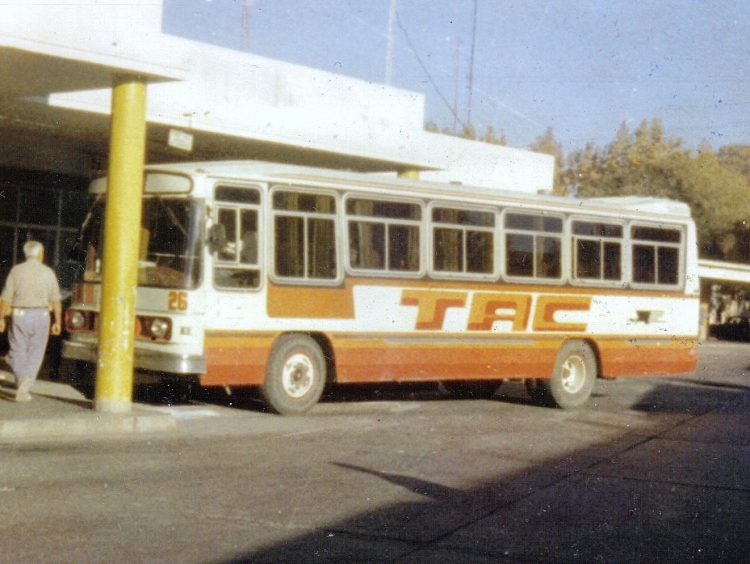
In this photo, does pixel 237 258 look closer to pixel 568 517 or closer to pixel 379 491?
pixel 379 491

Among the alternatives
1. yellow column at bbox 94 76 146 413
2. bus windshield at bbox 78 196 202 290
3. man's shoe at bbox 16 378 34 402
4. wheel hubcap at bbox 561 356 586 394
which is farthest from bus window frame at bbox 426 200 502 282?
man's shoe at bbox 16 378 34 402

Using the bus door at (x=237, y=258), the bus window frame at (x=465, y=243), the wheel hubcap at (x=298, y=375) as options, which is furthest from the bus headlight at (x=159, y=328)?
the bus window frame at (x=465, y=243)

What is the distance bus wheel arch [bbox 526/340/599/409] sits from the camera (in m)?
16.9

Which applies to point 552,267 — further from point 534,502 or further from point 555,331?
point 534,502

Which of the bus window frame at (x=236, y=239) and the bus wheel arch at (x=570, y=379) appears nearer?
the bus window frame at (x=236, y=239)

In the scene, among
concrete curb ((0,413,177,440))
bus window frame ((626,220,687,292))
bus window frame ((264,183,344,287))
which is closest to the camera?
concrete curb ((0,413,177,440))

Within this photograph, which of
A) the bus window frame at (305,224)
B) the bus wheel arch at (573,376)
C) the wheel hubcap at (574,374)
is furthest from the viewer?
the wheel hubcap at (574,374)

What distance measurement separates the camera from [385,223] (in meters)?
14.9

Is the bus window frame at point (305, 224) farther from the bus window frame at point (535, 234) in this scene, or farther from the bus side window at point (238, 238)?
the bus window frame at point (535, 234)

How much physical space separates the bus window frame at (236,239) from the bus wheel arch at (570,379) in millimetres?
5041

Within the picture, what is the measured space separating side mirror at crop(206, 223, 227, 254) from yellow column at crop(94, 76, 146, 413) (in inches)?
38.3

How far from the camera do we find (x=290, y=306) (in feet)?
45.5

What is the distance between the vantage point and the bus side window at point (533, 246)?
16234 millimetres

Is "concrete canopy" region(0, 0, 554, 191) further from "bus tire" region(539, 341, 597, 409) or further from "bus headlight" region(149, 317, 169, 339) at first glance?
"bus tire" region(539, 341, 597, 409)
